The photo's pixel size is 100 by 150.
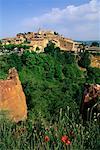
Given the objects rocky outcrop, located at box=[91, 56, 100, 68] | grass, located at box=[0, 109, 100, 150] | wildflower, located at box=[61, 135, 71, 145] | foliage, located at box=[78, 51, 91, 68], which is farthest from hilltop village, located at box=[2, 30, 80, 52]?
wildflower, located at box=[61, 135, 71, 145]

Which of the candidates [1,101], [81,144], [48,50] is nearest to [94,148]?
[81,144]

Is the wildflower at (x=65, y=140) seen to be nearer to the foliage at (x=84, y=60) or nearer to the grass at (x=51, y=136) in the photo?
the grass at (x=51, y=136)

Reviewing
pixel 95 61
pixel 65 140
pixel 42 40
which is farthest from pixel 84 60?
pixel 65 140

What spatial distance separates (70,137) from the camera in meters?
2.54

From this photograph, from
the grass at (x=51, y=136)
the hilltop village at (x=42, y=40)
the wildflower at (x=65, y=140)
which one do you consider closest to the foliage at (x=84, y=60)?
the hilltop village at (x=42, y=40)

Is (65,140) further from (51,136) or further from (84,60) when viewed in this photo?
(84,60)

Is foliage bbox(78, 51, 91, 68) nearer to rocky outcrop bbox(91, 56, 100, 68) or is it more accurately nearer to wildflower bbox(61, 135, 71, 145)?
rocky outcrop bbox(91, 56, 100, 68)

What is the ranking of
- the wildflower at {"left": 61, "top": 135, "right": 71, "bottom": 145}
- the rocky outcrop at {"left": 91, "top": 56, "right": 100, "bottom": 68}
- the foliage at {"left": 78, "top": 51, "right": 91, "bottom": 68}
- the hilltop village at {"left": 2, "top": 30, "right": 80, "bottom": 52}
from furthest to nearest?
the hilltop village at {"left": 2, "top": 30, "right": 80, "bottom": 52}, the rocky outcrop at {"left": 91, "top": 56, "right": 100, "bottom": 68}, the foliage at {"left": 78, "top": 51, "right": 91, "bottom": 68}, the wildflower at {"left": 61, "top": 135, "right": 71, "bottom": 145}

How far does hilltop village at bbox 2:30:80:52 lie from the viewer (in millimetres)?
46781

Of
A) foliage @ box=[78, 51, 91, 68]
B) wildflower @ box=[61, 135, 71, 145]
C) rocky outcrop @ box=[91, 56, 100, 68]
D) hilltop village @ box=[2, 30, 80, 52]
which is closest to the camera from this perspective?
wildflower @ box=[61, 135, 71, 145]

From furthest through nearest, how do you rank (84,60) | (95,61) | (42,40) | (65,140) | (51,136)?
(42,40)
(95,61)
(84,60)
(51,136)
(65,140)

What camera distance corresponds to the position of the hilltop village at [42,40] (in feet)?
153

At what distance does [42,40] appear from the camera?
154 feet

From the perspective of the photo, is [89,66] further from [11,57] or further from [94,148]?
[94,148]
